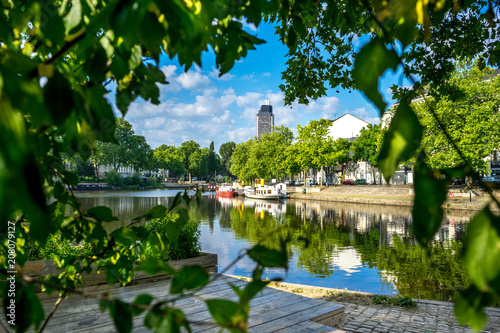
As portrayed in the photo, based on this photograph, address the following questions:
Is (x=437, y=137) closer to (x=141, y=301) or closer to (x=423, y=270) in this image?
(x=423, y=270)

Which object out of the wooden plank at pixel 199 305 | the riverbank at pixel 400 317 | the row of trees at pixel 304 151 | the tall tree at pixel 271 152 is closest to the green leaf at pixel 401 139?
the wooden plank at pixel 199 305

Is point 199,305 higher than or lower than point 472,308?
lower

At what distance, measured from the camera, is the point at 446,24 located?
4.80 m

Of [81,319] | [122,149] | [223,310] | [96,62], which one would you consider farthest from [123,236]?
[122,149]

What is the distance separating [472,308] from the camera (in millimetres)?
531

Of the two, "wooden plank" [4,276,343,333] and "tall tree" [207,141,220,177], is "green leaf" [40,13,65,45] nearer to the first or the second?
"wooden plank" [4,276,343,333]

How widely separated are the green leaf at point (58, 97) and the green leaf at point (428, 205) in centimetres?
58

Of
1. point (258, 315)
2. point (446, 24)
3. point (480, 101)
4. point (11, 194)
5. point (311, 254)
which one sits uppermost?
point (480, 101)

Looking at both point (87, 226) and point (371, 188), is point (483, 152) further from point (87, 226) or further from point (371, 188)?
point (87, 226)

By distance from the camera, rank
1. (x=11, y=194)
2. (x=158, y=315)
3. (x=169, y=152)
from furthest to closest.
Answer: (x=169, y=152)
(x=158, y=315)
(x=11, y=194)

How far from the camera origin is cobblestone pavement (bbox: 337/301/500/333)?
482cm

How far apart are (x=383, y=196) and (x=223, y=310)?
3673 centimetres

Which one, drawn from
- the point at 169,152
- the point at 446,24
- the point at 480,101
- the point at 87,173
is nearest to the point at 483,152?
the point at 480,101

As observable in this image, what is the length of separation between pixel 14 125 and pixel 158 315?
47cm
